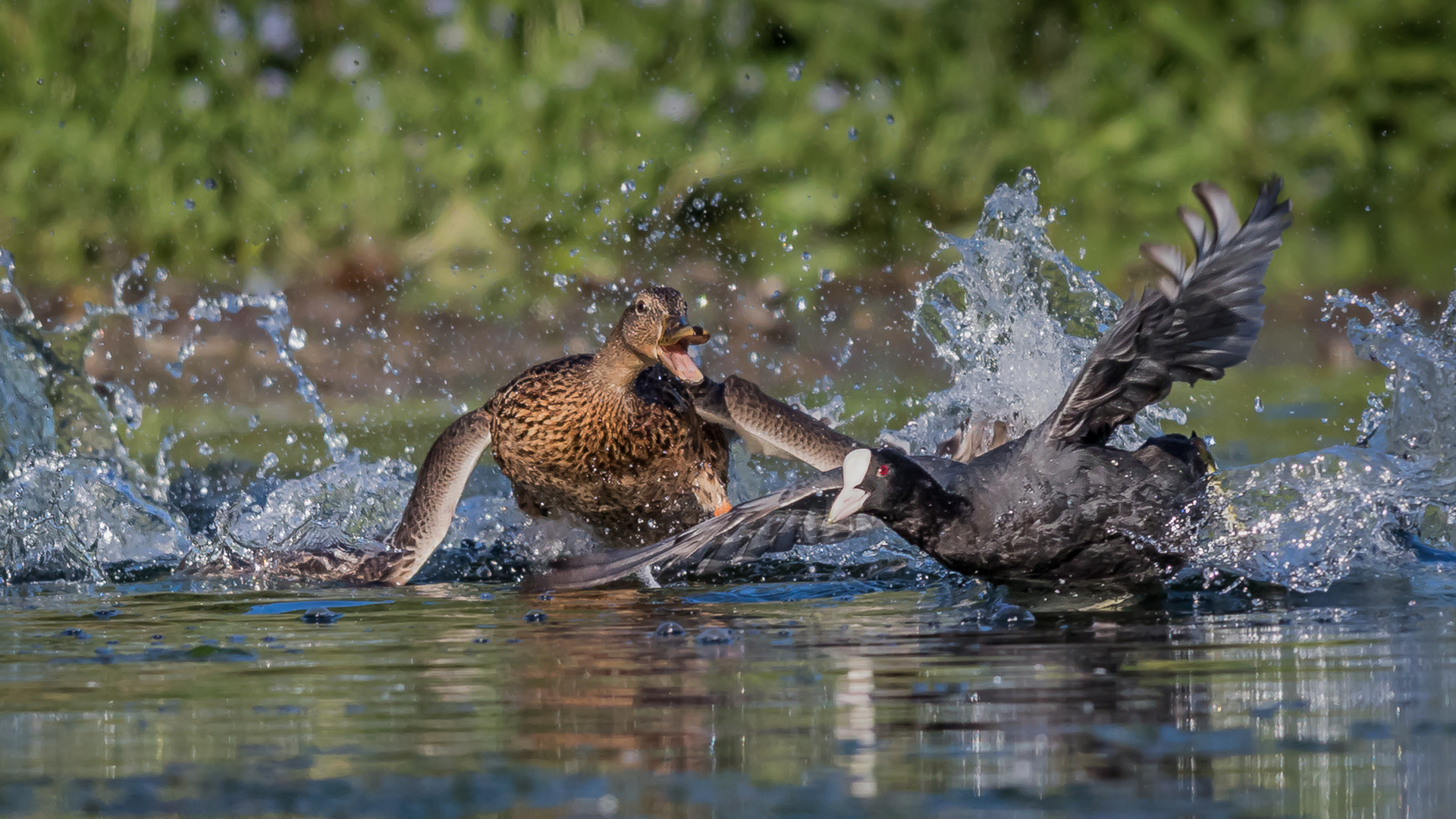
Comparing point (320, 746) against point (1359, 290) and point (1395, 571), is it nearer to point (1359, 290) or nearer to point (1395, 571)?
point (1395, 571)

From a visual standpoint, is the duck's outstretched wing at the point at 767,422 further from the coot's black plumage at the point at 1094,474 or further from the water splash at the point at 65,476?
the water splash at the point at 65,476

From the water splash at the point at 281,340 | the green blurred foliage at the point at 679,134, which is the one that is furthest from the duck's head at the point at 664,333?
the green blurred foliage at the point at 679,134

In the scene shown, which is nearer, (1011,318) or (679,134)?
(1011,318)

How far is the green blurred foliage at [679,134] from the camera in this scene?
10281 millimetres

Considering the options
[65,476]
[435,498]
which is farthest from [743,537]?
[65,476]

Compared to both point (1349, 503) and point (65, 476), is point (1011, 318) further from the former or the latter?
point (65, 476)

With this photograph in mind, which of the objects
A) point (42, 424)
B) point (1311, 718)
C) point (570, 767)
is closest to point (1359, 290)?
point (42, 424)

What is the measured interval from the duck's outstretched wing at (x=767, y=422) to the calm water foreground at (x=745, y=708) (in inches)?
57.1

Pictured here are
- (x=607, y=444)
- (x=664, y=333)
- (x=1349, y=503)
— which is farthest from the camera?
(x=607, y=444)

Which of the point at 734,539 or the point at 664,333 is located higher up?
the point at 664,333

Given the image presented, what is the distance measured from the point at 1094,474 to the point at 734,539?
984 mm

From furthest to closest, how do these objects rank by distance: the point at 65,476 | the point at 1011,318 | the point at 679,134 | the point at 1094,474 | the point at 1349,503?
the point at 679,134
the point at 1011,318
the point at 65,476
the point at 1349,503
the point at 1094,474

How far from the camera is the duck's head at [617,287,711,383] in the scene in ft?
18.0

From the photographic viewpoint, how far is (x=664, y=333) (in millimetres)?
5496
